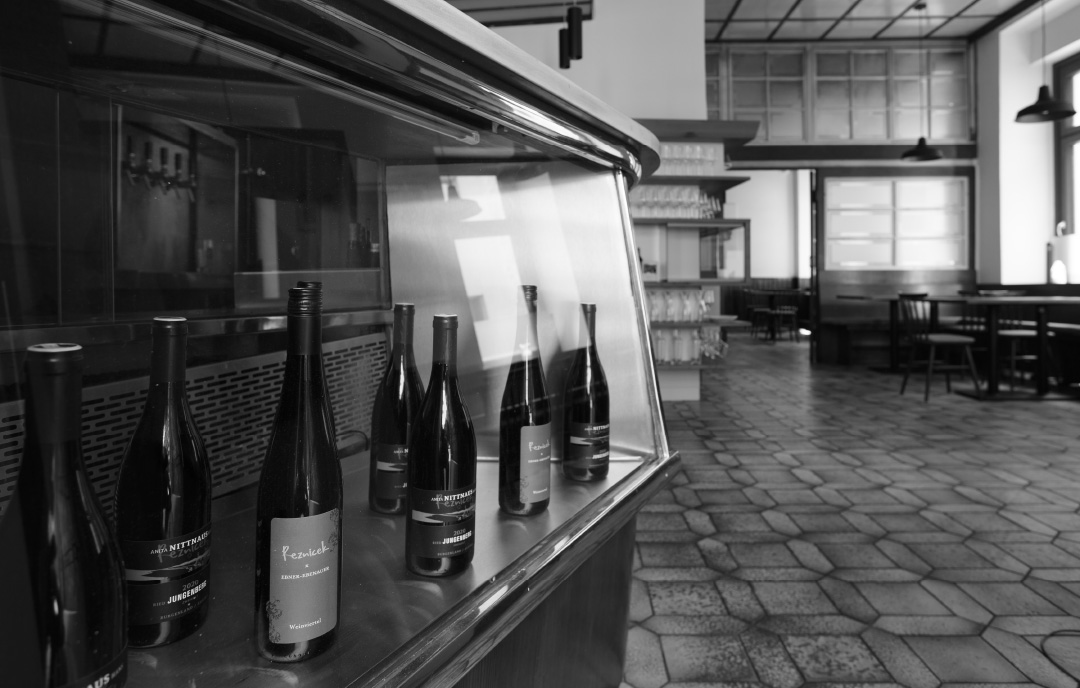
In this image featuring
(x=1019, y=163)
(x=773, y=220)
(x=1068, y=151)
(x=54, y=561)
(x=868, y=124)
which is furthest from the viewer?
(x=773, y=220)

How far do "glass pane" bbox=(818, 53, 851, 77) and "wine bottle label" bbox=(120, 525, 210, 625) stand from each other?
1063 centimetres

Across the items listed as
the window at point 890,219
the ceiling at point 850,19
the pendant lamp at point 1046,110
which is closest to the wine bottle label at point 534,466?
the pendant lamp at point 1046,110

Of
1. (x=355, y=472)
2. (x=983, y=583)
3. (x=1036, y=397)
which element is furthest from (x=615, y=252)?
(x=1036, y=397)

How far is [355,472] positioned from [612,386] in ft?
1.70

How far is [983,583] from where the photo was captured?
211 centimetres

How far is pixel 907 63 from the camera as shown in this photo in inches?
373

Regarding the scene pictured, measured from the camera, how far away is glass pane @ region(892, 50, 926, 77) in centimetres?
945

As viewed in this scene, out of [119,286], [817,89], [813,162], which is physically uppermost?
[817,89]

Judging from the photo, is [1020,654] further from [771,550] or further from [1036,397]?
[1036,397]

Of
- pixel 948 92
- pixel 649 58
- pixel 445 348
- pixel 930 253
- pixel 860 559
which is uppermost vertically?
pixel 948 92

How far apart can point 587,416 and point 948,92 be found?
409 inches

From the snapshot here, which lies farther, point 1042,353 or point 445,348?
point 1042,353

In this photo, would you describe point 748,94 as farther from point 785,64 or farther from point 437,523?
point 437,523

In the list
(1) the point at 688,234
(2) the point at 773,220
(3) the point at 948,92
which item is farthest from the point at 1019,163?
(2) the point at 773,220
